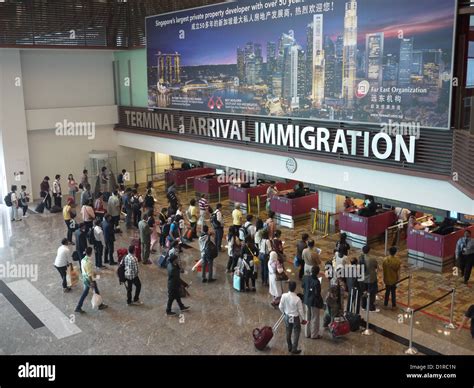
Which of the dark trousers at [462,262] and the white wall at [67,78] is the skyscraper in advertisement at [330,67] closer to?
the dark trousers at [462,262]

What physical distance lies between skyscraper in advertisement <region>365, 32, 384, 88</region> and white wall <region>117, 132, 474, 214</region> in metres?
2.27

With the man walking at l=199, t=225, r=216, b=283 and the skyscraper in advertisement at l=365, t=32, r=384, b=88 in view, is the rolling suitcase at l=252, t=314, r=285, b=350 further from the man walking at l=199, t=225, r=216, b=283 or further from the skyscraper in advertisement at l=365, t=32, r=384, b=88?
the skyscraper in advertisement at l=365, t=32, r=384, b=88

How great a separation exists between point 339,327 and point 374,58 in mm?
6545

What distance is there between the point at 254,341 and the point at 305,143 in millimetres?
6940

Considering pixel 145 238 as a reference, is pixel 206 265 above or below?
below

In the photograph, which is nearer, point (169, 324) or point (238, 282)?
point (169, 324)

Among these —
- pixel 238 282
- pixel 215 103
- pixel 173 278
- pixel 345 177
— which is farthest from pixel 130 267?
pixel 215 103

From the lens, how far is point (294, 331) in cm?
866

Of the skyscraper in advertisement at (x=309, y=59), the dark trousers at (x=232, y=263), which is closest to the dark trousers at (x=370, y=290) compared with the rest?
the dark trousers at (x=232, y=263)

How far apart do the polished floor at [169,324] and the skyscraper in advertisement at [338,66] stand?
509 centimetres

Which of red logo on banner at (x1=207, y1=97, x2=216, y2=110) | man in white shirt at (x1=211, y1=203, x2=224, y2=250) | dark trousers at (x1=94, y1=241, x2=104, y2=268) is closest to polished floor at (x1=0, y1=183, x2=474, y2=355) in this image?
dark trousers at (x1=94, y1=241, x2=104, y2=268)

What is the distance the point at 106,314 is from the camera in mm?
10430

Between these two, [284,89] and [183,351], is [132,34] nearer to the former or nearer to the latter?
[284,89]

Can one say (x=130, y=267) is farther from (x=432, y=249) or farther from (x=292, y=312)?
(x=432, y=249)
